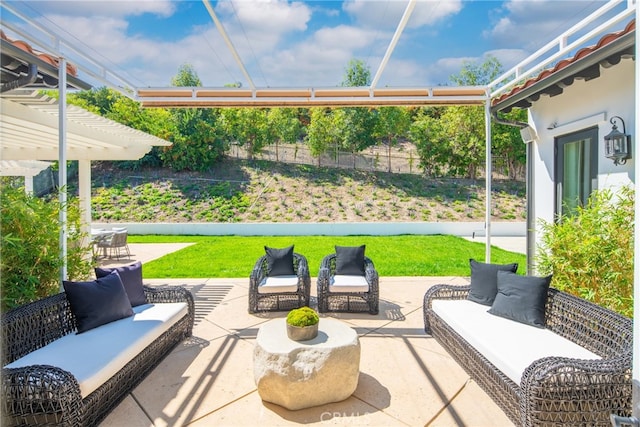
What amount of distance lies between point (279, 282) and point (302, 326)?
2282 millimetres

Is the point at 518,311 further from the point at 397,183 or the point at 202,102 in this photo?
the point at 397,183

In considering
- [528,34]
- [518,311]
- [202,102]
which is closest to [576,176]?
[528,34]

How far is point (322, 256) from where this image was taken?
1067cm

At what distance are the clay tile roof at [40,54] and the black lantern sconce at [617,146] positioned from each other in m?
6.04

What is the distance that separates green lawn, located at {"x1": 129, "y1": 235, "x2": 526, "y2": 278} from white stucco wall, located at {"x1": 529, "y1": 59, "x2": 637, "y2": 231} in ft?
9.14

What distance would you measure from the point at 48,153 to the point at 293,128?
18042mm

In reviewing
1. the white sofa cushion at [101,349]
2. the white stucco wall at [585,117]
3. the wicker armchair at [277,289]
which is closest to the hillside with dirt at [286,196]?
the white stucco wall at [585,117]

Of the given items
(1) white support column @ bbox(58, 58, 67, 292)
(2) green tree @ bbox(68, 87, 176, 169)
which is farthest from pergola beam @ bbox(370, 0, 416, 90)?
(2) green tree @ bbox(68, 87, 176, 169)

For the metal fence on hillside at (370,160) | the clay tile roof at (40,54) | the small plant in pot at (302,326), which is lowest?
the small plant in pot at (302,326)

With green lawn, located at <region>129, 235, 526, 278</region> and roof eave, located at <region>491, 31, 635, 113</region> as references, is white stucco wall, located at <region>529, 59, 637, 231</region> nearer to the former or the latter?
roof eave, located at <region>491, 31, 635, 113</region>

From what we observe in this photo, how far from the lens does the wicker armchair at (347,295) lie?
528 centimetres

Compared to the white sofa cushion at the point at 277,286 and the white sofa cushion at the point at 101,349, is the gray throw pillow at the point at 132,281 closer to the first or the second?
the white sofa cushion at the point at 101,349

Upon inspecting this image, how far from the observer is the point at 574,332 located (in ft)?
10.5

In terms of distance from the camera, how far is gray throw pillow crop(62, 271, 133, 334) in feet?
11.4
